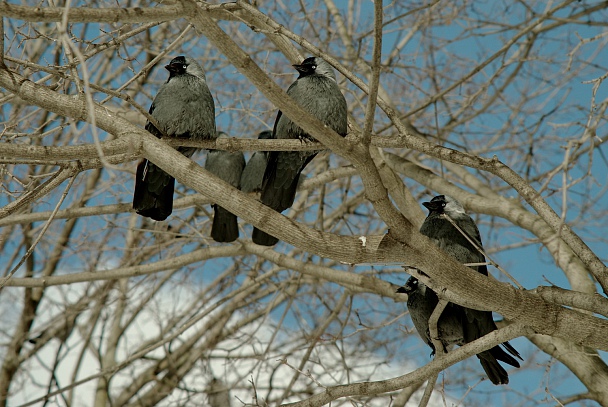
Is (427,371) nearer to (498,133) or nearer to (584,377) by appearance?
(584,377)

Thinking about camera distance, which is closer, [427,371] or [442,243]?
[427,371]

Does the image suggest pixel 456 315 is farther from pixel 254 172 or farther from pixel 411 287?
pixel 254 172

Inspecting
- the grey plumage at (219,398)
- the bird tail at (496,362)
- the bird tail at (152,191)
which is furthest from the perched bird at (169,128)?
the grey plumage at (219,398)

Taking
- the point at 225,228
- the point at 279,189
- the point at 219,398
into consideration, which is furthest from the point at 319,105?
the point at 219,398

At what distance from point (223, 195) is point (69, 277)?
11.6ft

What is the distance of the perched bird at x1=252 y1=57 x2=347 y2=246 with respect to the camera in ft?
16.2

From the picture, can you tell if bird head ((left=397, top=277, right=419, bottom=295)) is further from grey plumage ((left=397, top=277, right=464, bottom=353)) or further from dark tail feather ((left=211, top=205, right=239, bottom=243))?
dark tail feather ((left=211, top=205, right=239, bottom=243))

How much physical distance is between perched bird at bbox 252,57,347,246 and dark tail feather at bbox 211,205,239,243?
100 cm

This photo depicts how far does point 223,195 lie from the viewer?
123 inches

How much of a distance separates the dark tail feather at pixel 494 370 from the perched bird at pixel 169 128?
241 centimetres

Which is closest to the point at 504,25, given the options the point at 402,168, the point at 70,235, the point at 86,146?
the point at 402,168

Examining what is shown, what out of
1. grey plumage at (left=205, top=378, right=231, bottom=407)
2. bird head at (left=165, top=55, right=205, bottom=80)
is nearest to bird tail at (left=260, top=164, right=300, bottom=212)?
bird head at (left=165, top=55, right=205, bottom=80)

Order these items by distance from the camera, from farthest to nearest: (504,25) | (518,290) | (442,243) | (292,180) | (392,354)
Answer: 1. (392,354)
2. (504,25)
3. (292,180)
4. (442,243)
5. (518,290)

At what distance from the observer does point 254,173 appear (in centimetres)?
668
